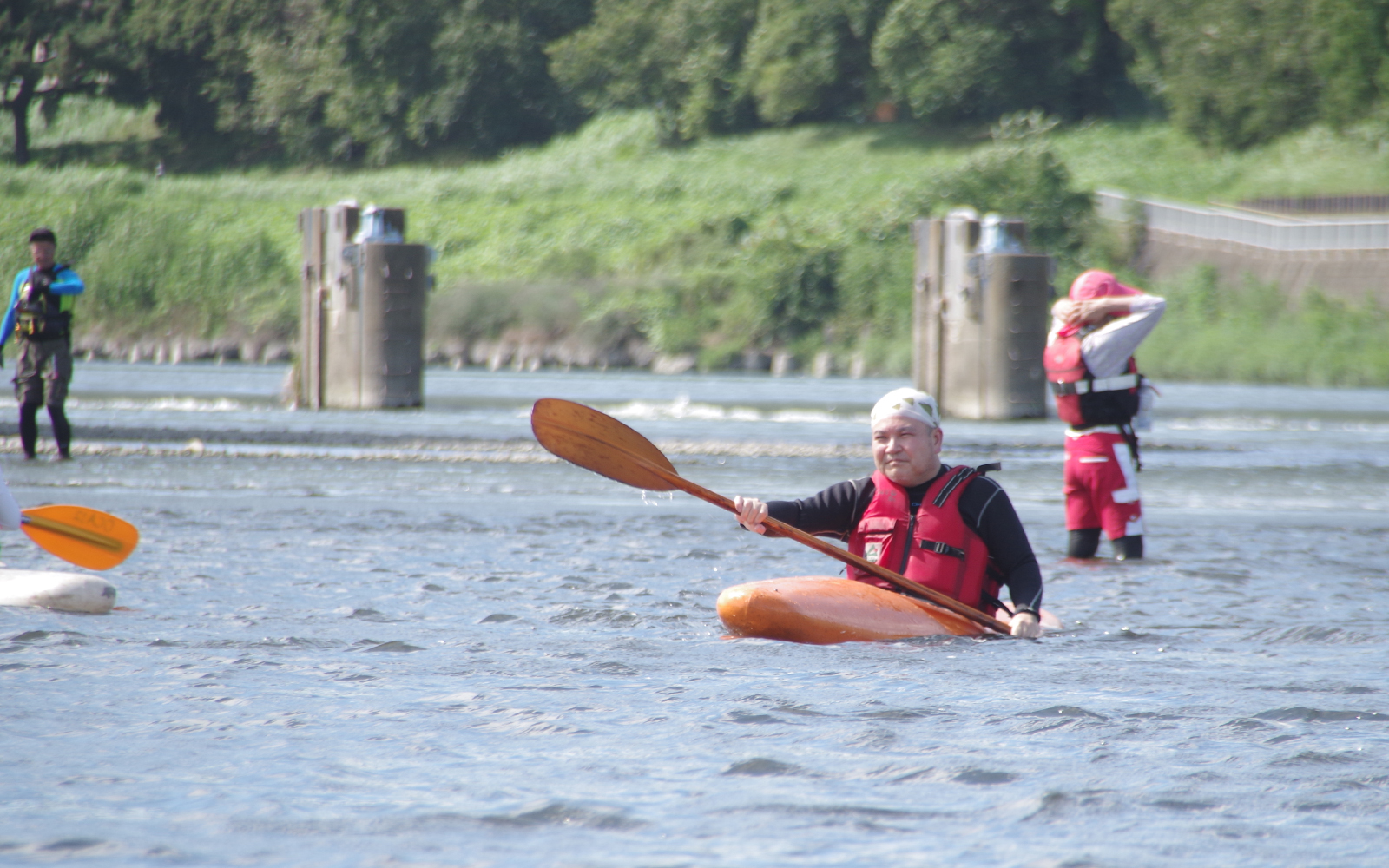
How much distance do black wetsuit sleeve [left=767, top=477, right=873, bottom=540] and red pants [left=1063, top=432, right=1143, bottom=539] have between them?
2392mm

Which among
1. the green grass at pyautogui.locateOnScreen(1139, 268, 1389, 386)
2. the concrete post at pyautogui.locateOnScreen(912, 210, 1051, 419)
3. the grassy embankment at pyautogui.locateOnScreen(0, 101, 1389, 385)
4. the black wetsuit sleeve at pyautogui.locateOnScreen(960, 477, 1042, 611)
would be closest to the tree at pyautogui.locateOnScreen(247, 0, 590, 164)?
the grassy embankment at pyautogui.locateOnScreen(0, 101, 1389, 385)

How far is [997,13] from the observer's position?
56375 mm

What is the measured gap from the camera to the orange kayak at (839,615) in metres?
5.89

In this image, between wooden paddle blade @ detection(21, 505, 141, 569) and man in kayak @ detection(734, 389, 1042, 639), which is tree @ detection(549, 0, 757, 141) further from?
man in kayak @ detection(734, 389, 1042, 639)

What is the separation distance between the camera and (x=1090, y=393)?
8.32 m

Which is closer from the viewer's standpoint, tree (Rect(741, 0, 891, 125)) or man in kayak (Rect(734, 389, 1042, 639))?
man in kayak (Rect(734, 389, 1042, 639))

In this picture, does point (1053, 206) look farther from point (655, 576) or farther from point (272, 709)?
point (272, 709)

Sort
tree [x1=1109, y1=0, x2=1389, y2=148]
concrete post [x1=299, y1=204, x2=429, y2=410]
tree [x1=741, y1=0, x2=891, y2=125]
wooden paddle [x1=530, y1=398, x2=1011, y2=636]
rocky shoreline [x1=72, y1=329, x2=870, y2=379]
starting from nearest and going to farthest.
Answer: wooden paddle [x1=530, y1=398, x2=1011, y2=636]
concrete post [x1=299, y1=204, x2=429, y2=410]
rocky shoreline [x1=72, y1=329, x2=870, y2=379]
tree [x1=1109, y1=0, x2=1389, y2=148]
tree [x1=741, y1=0, x2=891, y2=125]

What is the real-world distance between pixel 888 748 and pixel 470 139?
51644 millimetres

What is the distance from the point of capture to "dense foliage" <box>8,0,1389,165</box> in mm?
39312

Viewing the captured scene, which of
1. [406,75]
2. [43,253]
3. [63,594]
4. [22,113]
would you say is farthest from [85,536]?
[406,75]

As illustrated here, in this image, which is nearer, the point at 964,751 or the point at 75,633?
the point at 964,751

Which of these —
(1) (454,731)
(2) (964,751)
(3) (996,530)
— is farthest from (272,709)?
(3) (996,530)

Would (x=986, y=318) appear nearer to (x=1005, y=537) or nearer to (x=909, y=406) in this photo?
(x=1005, y=537)
